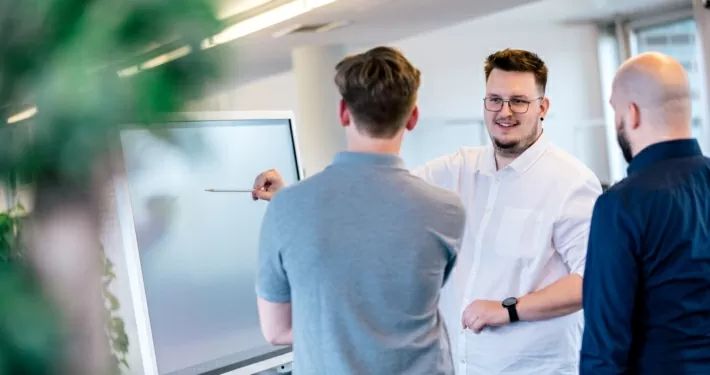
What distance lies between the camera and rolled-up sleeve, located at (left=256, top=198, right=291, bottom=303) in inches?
45.9

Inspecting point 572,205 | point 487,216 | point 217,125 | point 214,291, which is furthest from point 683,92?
point 217,125

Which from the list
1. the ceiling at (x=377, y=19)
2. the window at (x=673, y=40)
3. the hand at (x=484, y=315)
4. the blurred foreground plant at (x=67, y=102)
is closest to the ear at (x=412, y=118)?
the hand at (x=484, y=315)

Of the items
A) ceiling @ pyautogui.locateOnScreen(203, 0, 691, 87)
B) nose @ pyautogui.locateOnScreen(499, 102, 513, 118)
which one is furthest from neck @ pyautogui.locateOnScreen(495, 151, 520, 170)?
ceiling @ pyautogui.locateOnScreen(203, 0, 691, 87)

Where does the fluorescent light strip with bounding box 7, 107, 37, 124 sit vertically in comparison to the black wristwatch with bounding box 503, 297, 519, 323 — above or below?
above

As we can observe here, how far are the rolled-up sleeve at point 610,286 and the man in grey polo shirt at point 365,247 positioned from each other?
354 mm

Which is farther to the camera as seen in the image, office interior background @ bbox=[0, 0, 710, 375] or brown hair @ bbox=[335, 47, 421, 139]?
office interior background @ bbox=[0, 0, 710, 375]

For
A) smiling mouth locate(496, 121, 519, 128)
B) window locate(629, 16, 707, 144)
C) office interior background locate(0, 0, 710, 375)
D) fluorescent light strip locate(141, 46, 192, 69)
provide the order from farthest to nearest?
window locate(629, 16, 707, 144) < office interior background locate(0, 0, 710, 375) < smiling mouth locate(496, 121, 519, 128) < fluorescent light strip locate(141, 46, 192, 69)

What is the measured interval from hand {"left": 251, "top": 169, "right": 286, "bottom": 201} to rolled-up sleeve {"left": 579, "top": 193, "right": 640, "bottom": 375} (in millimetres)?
742

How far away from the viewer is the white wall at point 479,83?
7.57 metres

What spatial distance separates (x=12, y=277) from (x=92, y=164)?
2.6 inches

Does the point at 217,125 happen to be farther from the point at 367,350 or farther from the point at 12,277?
the point at 367,350

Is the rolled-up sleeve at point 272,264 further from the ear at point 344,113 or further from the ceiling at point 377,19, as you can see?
the ceiling at point 377,19

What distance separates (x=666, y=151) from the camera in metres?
1.42

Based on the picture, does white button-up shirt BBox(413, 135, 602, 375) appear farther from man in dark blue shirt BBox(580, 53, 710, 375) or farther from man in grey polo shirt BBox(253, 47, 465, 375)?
man in grey polo shirt BBox(253, 47, 465, 375)
